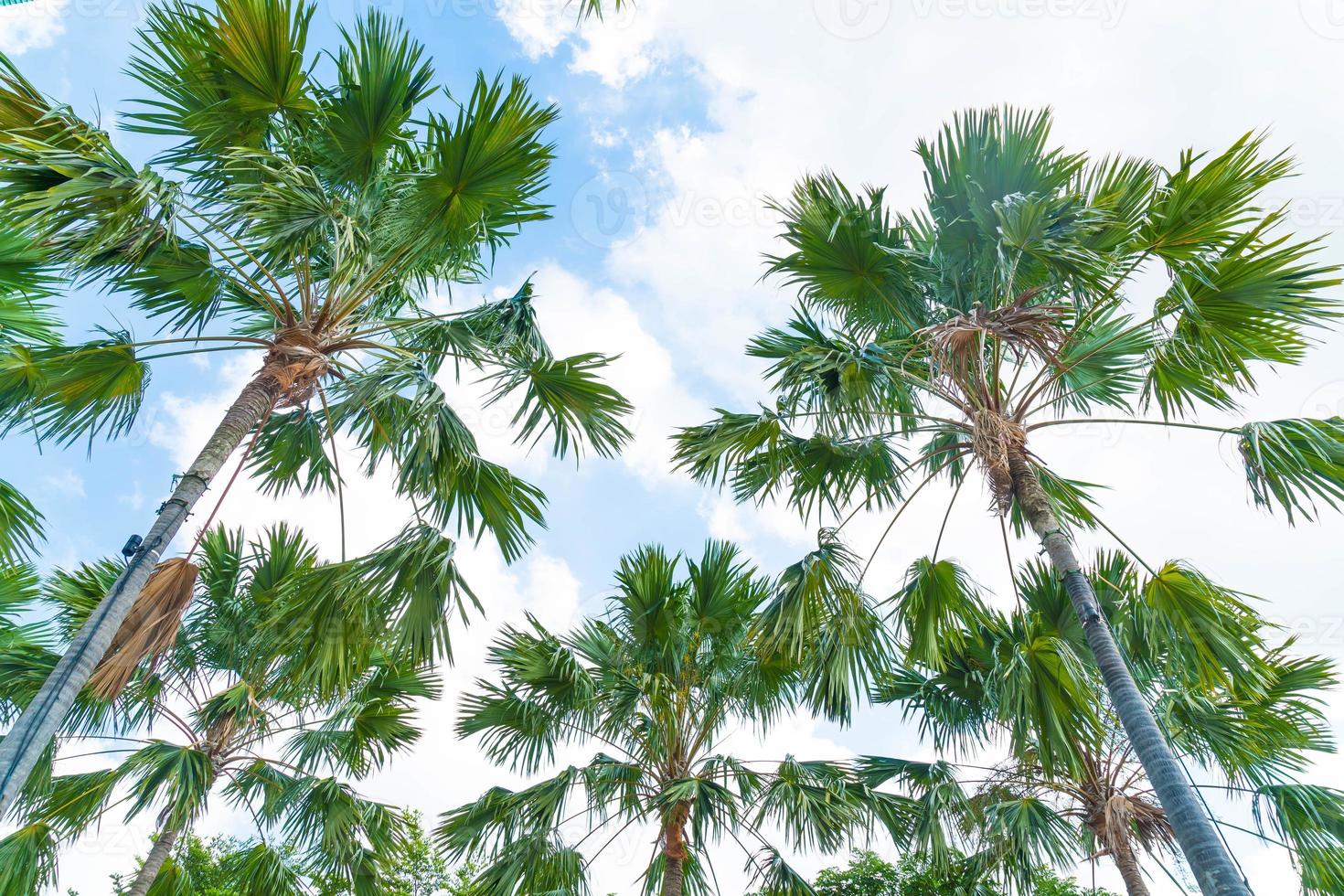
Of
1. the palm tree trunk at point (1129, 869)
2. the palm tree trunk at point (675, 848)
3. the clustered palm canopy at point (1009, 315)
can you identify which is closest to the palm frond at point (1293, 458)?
the clustered palm canopy at point (1009, 315)

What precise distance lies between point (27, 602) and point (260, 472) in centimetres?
249

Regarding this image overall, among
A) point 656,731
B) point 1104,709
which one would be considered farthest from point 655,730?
point 1104,709

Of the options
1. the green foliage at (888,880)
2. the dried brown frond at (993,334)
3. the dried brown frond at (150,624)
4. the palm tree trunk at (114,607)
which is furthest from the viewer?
the green foliage at (888,880)

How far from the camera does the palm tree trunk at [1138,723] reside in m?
3.93

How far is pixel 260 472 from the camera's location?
6574 mm

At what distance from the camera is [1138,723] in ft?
14.9

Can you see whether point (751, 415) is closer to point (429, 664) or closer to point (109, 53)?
point (429, 664)

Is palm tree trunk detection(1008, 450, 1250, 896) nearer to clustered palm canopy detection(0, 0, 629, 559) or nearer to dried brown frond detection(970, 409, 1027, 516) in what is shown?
dried brown frond detection(970, 409, 1027, 516)

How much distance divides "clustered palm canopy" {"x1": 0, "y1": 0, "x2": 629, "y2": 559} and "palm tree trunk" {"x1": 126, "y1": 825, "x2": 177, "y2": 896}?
373cm

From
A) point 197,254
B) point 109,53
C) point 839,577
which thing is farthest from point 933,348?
point 109,53

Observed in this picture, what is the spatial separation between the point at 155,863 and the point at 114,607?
4.81 metres

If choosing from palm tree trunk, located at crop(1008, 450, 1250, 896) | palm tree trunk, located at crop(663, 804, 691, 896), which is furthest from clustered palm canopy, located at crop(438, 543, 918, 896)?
palm tree trunk, located at crop(1008, 450, 1250, 896)

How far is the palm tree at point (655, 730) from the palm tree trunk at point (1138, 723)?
279 cm

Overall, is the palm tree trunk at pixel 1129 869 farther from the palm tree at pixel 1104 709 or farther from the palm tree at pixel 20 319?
the palm tree at pixel 20 319
